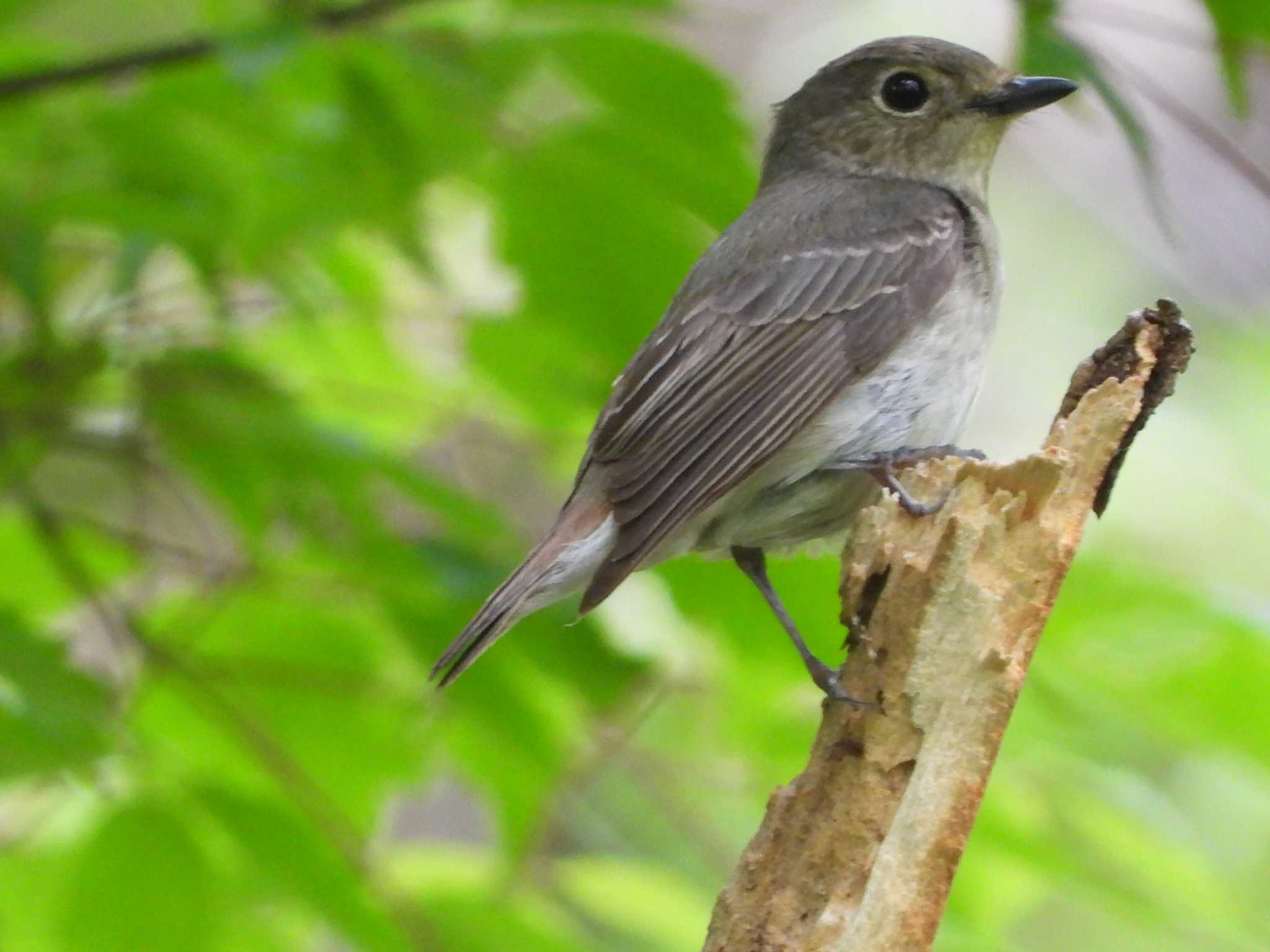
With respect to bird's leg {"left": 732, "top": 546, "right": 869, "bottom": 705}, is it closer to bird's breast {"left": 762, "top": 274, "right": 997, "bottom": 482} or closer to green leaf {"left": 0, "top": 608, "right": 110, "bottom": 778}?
bird's breast {"left": 762, "top": 274, "right": 997, "bottom": 482}

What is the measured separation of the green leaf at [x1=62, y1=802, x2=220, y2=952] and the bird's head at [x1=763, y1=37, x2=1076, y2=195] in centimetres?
270

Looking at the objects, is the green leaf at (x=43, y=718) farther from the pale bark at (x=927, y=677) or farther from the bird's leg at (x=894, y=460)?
the bird's leg at (x=894, y=460)

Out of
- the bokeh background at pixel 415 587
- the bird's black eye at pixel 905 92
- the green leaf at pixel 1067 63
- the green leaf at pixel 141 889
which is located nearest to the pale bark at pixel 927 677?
the green leaf at pixel 1067 63

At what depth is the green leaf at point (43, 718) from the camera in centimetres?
272

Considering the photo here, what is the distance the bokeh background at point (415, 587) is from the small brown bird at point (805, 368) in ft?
0.64

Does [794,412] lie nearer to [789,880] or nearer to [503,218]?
[503,218]

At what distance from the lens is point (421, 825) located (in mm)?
8648

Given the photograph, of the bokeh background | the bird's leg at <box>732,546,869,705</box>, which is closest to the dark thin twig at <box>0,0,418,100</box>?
the bokeh background

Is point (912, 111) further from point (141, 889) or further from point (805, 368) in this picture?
point (141, 889)

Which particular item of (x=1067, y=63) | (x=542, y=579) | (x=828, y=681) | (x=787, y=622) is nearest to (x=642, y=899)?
(x=787, y=622)

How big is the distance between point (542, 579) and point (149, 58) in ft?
4.89

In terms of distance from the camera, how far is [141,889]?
3176mm

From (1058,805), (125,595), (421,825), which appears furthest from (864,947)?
(421,825)

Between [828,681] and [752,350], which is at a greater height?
[752,350]
